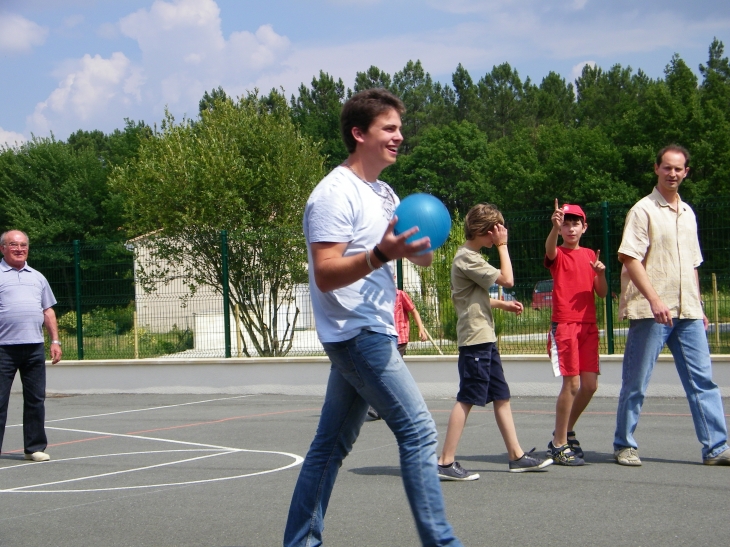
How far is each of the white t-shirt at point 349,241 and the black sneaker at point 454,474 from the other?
104 inches

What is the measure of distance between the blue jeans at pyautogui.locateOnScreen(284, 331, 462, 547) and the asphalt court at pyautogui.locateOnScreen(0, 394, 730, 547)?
0.79 metres

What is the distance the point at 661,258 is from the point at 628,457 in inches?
56.5

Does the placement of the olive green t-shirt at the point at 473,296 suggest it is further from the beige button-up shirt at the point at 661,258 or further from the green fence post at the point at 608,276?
the green fence post at the point at 608,276

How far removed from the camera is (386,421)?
3715mm

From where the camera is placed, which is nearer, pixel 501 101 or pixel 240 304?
pixel 240 304

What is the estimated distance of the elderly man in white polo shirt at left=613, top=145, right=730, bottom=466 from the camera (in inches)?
252

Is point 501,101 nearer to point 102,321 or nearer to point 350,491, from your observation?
point 102,321

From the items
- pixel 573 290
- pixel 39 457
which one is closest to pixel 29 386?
pixel 39 457

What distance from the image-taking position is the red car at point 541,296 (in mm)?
11164

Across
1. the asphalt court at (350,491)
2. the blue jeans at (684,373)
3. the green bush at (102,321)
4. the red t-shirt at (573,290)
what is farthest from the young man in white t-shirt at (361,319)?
the green bush at (102,321)

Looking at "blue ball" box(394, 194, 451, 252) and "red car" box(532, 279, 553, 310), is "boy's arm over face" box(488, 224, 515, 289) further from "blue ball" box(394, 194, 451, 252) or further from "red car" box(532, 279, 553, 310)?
"red car" box(532, 279, 553, 310)

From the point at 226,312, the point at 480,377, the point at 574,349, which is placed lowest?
the point at 480,377

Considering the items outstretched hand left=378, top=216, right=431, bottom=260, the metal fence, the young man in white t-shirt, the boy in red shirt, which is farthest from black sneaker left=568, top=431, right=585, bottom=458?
the metal fence

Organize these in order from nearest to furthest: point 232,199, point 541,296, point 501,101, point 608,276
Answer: point 541,296 < point 608,276 < point 232,199 < point 501,101
